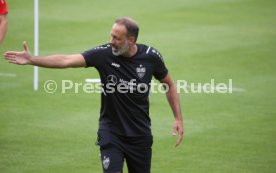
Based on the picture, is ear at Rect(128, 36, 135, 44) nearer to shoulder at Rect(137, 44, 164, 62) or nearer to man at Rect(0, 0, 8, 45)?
shoulder at Rect(137, 44, 164, 62)

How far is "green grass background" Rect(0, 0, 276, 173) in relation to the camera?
11836mm

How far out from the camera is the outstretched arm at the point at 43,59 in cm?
764

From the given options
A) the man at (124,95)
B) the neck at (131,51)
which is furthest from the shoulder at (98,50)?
the neck at (131,51)

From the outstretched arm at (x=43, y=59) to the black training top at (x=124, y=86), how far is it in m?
0.16

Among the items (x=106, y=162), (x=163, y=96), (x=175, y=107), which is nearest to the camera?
(x=106, y=162)

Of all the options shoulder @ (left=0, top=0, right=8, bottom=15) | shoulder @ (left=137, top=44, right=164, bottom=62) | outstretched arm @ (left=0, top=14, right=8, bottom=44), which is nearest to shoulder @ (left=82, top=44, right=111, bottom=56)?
shoulder @ (left=137, top=44, right=164, bottom=62)

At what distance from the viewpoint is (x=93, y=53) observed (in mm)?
8320

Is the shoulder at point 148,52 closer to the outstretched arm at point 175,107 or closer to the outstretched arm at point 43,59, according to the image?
the outstretched arm at point 175,107

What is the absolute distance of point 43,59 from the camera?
7812mm

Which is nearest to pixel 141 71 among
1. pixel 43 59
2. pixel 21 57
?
pixel 43 59

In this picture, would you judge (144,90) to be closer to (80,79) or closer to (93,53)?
(93,53)

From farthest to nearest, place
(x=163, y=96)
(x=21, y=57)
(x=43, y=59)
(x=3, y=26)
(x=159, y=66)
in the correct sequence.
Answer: (x=163, y=96) < (x=3, y=26) < (x=159, y=66) < (x=43, y=59) < (x=21, y=57)

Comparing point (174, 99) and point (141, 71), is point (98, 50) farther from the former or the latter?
point (174, 99)

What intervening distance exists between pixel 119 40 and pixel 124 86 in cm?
59
